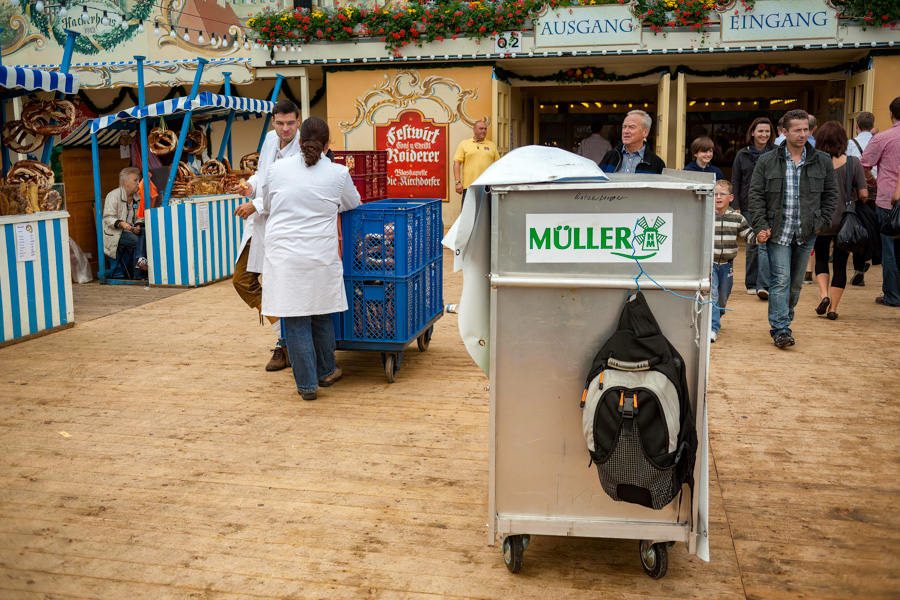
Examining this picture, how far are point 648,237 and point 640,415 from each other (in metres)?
0.59

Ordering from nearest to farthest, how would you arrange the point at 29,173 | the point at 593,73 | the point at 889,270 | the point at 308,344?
the point at 308,344, the point at 29,173, the point at 889,270, the point at 593,73

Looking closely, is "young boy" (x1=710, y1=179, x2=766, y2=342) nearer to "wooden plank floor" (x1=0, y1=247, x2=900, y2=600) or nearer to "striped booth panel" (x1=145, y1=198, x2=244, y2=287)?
"wooden plank floor" (x1=0, y1=247, x2=900, y2=600)

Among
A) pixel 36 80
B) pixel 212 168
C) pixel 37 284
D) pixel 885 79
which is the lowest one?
pixel 37 284

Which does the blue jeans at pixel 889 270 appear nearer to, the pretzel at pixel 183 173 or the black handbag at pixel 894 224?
the black handbag at pixel 894 224

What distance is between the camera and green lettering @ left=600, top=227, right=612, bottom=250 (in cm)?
279

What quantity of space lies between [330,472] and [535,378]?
149 cm

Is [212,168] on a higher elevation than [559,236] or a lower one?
higher

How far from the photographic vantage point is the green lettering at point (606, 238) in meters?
2.79

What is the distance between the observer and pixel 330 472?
4.00m

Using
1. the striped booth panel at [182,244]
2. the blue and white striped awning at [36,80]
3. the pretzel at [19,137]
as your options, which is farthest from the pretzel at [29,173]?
the striped booth panel at [182,244]

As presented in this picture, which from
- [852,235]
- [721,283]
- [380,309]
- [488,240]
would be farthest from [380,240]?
[852,235]

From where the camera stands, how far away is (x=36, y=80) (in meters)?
6.58

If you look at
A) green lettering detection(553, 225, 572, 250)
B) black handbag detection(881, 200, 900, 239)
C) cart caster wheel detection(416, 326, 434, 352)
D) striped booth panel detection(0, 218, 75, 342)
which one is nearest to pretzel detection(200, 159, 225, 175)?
striped booth panel detection(0, 218, 75, 342)

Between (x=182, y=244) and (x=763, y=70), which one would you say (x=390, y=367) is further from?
(x=763, y=70)
